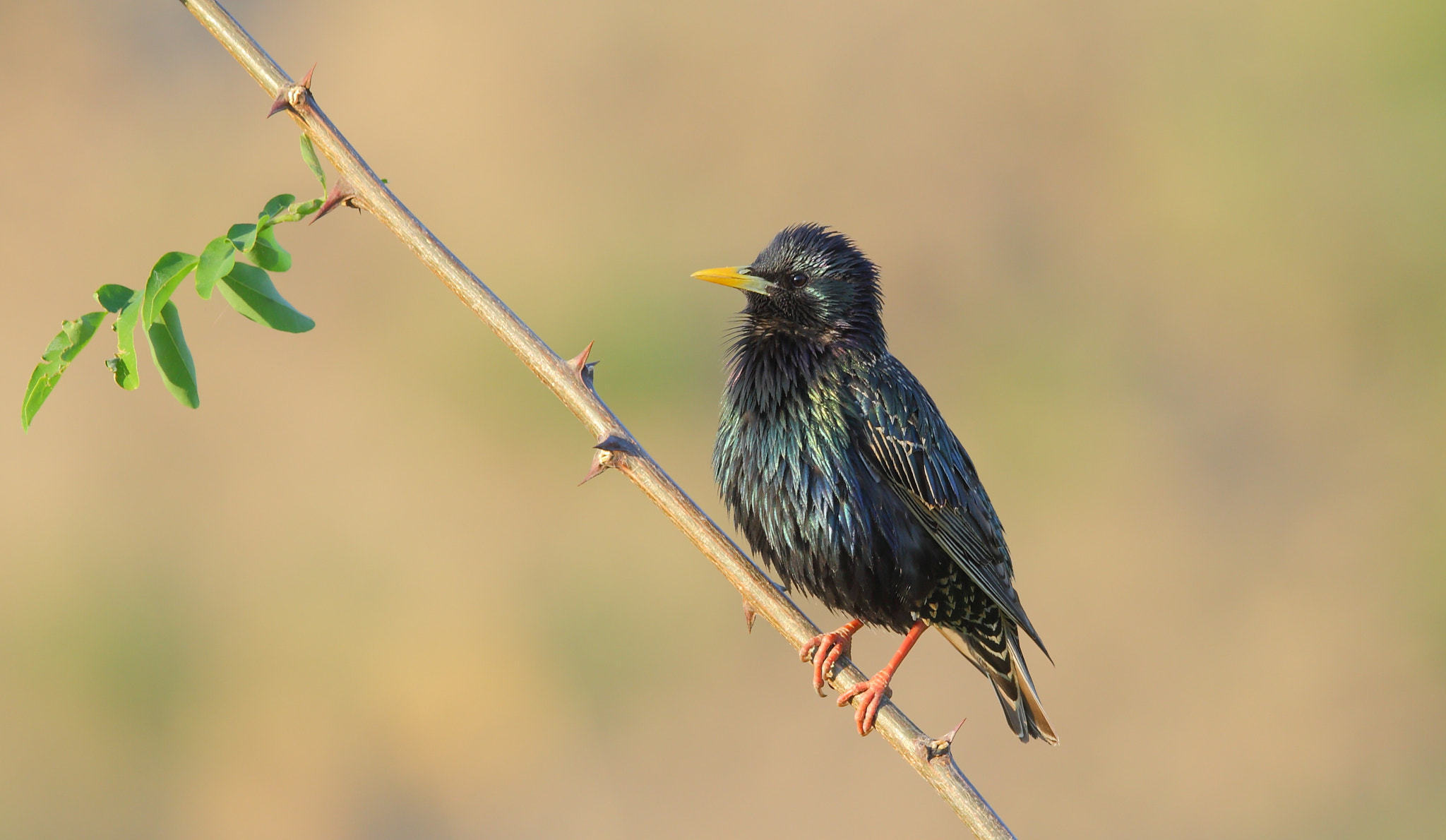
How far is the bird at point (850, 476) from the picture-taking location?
12.7 feet

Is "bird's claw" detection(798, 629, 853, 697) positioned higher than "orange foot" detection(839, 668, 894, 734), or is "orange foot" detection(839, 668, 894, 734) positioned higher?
"bird's claw" detection(798, 629, 853, 697)

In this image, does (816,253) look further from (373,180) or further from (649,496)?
(373,180)

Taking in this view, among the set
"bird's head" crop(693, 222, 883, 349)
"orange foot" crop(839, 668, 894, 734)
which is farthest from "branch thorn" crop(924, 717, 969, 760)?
"bird's head" crop(693, 222, 883, 349)

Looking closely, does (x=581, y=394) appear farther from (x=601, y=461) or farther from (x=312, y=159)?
(x=312, y=159)

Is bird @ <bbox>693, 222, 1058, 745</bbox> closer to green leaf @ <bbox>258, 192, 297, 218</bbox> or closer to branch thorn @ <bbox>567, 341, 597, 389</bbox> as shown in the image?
branch thorn @ <bbox>567, 341, 597, 389</bbox>

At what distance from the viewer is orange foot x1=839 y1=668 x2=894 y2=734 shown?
11.5ft

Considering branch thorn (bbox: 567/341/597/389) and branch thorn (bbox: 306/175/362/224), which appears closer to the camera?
branch thorn (bbox: 306/175/362/224)

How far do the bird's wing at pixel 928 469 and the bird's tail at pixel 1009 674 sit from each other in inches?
7.5

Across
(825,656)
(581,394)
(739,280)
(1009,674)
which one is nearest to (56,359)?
(581,394)

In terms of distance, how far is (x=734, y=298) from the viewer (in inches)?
390

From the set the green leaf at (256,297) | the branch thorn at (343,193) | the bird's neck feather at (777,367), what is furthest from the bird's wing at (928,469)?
the green leaf at (256,297)

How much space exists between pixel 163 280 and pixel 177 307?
0.12 m

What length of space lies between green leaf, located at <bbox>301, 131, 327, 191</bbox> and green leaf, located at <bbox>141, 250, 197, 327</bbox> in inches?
13.2

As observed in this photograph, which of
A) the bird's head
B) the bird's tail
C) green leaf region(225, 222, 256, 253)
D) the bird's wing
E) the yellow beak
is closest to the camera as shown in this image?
green leaf region(225, 222, 256, 253)
